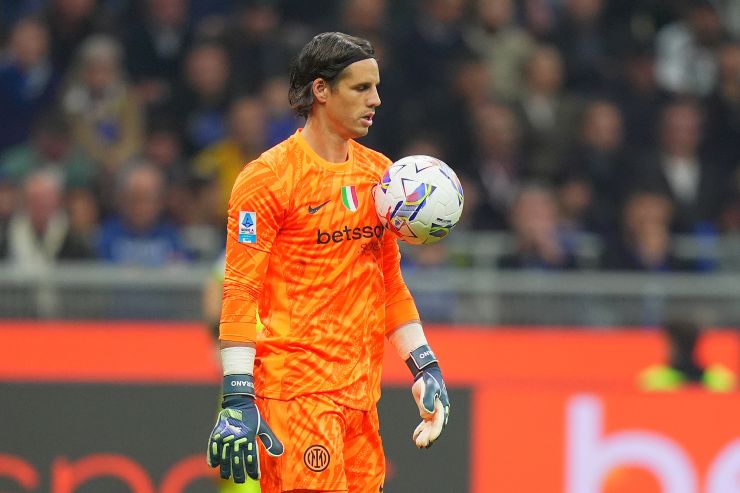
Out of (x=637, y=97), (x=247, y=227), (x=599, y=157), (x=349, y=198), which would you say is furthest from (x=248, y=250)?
(x=637, y=97)

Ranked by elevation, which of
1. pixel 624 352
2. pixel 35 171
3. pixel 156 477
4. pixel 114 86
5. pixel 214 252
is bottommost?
pixel 156 477

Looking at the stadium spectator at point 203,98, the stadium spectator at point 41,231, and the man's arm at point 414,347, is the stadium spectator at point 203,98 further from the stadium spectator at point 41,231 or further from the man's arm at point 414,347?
the man's arm at point 414,347

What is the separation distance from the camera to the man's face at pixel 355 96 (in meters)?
5.20

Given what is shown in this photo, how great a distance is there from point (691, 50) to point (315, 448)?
9541 mm

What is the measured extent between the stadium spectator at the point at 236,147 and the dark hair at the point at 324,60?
21.0 ft

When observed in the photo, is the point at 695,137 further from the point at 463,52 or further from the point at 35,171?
the point at 35,171

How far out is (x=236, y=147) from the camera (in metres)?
11.9

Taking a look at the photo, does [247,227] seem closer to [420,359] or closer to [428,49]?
[420,359]

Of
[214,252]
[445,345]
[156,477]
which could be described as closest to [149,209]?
[214,252]

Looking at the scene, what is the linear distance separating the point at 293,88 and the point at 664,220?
266 inches

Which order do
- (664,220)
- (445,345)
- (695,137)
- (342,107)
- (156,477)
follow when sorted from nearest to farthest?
(342,107) → (156,477) → (445,345) → (664,220) → (695,137)

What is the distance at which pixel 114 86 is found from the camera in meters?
12.1

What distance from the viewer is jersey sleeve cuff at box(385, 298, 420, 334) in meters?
5.60

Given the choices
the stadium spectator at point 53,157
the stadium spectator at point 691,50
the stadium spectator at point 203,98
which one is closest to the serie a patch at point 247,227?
the stadium spectator at point 53,157
